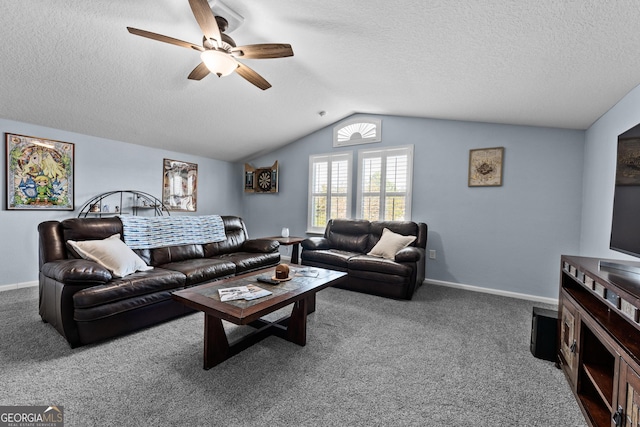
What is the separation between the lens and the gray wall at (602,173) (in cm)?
232

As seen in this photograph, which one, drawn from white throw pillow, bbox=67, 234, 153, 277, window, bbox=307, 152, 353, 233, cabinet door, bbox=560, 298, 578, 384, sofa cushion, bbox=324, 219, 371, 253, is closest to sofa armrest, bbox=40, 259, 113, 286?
white throw pillow, bbox=67, 234, 153, 277

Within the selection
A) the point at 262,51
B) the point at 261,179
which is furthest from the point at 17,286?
the point at 262,51

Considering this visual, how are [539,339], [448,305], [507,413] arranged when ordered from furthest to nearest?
[448,305] → [539,339] → [507,413]

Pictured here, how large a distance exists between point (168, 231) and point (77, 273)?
134 centimetres

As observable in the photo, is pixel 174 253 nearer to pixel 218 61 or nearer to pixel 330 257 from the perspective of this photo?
pixel 330 257

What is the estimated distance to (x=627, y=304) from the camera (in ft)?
3.95

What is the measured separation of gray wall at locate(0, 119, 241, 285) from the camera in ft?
11.4

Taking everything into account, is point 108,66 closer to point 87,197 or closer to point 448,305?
point 87,197

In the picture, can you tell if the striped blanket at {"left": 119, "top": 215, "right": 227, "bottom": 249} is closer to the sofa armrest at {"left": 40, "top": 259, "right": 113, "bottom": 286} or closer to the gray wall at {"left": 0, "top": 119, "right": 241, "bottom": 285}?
the sofa armrest at {"left": 40, "top": 259, "right": 113, "bottom": 286}

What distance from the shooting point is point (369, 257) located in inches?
153

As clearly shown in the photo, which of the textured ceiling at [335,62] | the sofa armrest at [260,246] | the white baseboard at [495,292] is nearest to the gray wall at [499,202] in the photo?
the white baseboard at [495,292]

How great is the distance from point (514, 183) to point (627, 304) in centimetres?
291

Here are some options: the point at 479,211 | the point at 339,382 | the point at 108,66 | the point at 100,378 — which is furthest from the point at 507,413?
the point at 108,66

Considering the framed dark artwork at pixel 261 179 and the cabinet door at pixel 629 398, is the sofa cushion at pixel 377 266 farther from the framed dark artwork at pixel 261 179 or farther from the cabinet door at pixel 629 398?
the framed dark artwork at pixel 261 179
